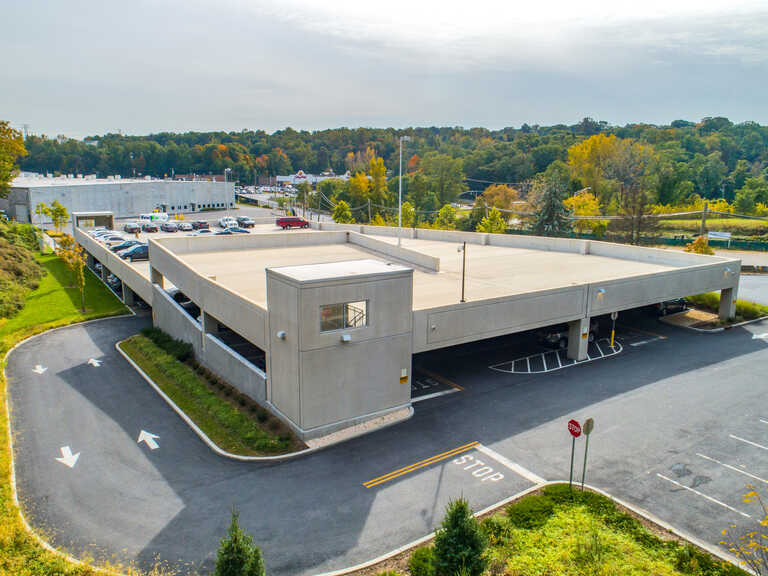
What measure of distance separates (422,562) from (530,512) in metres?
3.79

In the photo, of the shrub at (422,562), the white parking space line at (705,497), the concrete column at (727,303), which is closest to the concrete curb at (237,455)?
the shrub at (422,562)

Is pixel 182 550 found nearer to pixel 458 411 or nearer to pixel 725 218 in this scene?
pixel 458 411

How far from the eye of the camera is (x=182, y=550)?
13.6 meters

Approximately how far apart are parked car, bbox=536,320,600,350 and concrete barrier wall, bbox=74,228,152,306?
24248 mm

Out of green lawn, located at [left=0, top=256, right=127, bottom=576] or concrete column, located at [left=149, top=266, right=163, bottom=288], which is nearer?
green lawn, located at [left=0, top=256, right=127, bottom=576]

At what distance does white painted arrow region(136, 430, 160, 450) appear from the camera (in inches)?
771

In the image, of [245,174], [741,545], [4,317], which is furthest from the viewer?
[245,174]

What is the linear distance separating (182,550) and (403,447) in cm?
772

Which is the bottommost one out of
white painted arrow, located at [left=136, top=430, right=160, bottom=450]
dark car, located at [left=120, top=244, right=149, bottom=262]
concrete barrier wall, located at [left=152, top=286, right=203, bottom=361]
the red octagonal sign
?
white painted arrow, located at [left=136, top=430, right=160, bottom=450]

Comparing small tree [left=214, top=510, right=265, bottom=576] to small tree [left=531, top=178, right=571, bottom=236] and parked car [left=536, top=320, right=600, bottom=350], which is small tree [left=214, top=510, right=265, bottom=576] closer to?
parked car [left=536, top=320, right=600, bottom=350]

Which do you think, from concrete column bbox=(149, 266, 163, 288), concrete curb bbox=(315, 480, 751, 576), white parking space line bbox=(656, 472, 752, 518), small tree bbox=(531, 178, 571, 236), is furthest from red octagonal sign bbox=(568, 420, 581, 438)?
small tree bbox=(531, 178, 571, 236)

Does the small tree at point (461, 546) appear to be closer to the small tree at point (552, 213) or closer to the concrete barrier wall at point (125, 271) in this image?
the concrete barrier wall at point (125, 271)

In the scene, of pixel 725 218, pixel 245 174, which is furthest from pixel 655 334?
pixel 245 174

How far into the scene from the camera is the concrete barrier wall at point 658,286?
27438 millimetres
